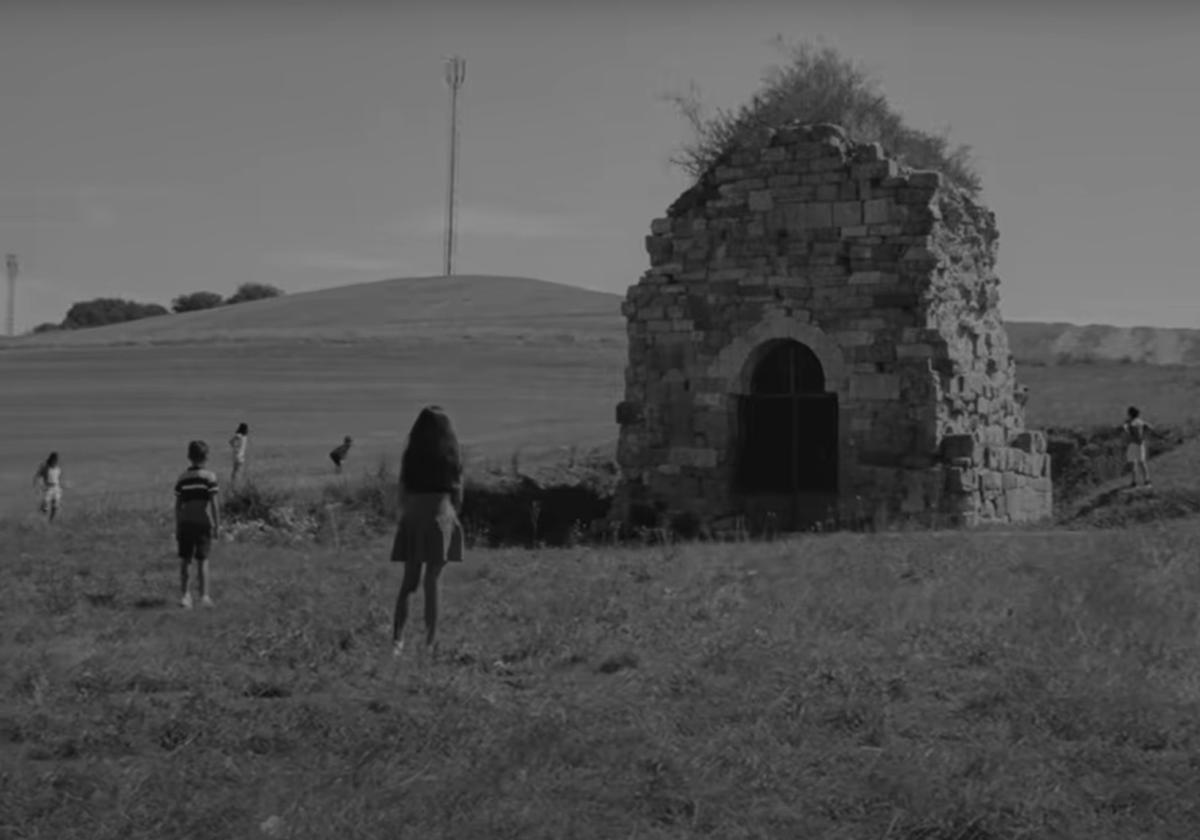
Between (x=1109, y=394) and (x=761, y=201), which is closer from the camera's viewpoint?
(x=761, y=201)

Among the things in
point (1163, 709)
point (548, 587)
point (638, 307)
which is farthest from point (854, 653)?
point (638, 307)

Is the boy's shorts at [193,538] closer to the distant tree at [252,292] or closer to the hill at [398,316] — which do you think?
the hill at [398,316]

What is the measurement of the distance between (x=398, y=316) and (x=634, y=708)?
64022 mm

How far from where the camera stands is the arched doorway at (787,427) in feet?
59.8

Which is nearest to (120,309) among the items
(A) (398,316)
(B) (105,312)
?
(B) (105,312)

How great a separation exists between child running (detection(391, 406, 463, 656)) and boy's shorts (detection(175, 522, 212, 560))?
9.25ft

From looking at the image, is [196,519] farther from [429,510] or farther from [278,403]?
[278,403]

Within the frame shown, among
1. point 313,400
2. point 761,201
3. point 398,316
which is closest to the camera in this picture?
point 761,201

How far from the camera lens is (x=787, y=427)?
1892 centimetres

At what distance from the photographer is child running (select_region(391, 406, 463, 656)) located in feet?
30.9

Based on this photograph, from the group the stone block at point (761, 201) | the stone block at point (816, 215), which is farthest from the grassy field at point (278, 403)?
the stone block at point (816, 215)

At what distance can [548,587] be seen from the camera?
12172 mm

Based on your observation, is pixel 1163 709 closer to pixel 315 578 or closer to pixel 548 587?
pixel 548 587

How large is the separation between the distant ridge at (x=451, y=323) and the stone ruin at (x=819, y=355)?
89.5ft
